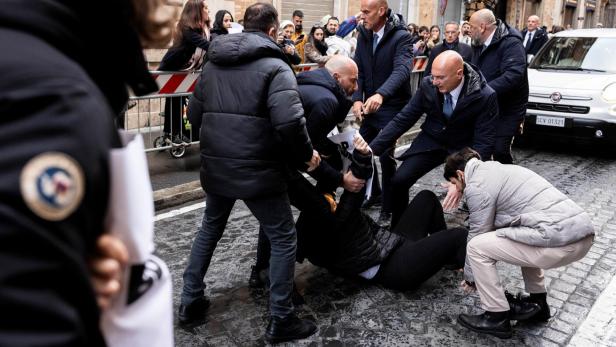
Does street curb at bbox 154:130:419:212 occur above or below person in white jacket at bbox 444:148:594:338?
below

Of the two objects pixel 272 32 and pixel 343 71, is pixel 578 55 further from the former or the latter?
pixel 272 32

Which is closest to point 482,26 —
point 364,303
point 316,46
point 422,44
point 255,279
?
point 364,303

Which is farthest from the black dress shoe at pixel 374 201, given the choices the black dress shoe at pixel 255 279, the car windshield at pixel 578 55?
the car windshield at pixel 578 55

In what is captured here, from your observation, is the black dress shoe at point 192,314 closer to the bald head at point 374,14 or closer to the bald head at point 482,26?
the bald head at point 374,14

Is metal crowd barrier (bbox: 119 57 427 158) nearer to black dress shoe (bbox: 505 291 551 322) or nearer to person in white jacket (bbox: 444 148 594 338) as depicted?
person in white jacket (bbox: 444 148 594 338)

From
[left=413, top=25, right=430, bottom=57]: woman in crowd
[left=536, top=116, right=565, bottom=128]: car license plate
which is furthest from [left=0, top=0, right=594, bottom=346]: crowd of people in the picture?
[left=413, top=25, right=430, bottom=57]: woman in crowd

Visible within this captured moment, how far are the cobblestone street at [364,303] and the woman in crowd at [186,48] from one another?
243 centimetres

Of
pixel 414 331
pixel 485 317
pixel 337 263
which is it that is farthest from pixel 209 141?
pixel 485 317

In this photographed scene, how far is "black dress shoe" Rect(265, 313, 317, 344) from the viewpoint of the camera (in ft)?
11.1

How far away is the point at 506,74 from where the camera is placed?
594 cm

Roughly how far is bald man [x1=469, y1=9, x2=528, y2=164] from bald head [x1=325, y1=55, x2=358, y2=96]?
256 cm

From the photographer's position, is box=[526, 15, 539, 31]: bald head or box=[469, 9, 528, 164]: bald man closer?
box=[469, 9, 528, 164]: bald man

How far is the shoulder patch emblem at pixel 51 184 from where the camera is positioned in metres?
0.78

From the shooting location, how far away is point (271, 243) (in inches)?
135
